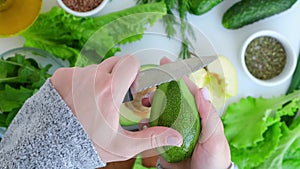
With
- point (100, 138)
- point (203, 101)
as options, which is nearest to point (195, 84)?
point (203, 101)

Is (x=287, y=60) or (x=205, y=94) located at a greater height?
(x=205, y=94)

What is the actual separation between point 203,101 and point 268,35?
41cm

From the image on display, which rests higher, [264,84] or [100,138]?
[100,138]

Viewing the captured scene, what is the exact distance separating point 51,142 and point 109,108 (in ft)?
0.34

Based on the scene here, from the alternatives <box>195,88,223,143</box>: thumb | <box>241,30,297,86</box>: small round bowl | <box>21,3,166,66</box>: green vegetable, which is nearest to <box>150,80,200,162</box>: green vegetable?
<box>195,88,223,143</box>: thumb

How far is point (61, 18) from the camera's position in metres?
0.97

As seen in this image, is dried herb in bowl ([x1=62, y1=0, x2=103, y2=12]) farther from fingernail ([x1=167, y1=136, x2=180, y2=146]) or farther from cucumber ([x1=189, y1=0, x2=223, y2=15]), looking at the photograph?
fingernail ([x1=167, y1=136, x2=180, y2=146])

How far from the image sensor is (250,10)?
1.03 metres

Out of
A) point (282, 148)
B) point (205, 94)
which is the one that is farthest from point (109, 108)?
point (282, 148)

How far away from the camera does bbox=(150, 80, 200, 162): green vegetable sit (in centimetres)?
67

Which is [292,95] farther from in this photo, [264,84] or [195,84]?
[195,84]

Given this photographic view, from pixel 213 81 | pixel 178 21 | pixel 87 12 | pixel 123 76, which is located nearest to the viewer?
pixel 123 76

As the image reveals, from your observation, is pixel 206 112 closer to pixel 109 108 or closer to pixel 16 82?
pixel 109 108

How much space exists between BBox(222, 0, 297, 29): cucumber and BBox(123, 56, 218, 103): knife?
1.22ft
